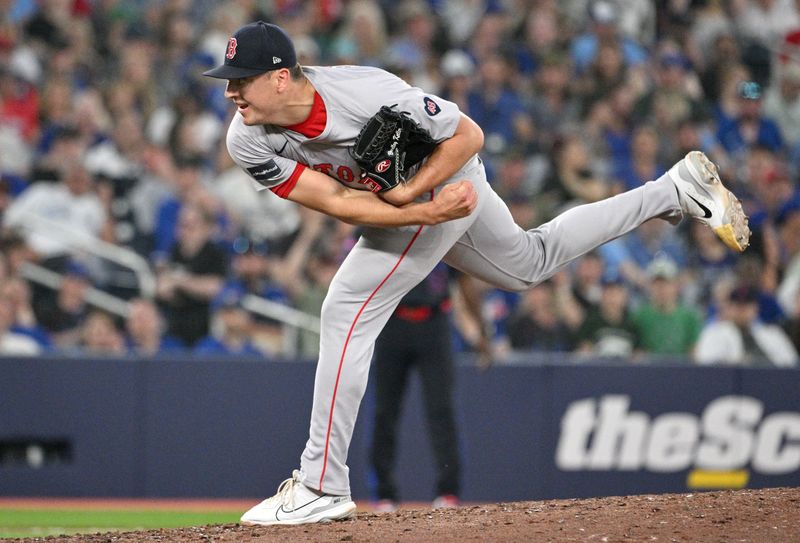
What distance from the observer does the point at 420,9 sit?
1245cm

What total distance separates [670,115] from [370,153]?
25.7 feet

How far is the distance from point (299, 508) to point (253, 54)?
1.80m

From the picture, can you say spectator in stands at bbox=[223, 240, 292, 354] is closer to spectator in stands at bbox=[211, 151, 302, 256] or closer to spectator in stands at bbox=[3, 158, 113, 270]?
spectator in stands at bbox=[211, 151, 302, 256]

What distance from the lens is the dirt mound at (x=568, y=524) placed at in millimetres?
4625

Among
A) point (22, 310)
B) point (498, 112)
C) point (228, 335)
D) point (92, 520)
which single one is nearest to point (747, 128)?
point (498, 112)

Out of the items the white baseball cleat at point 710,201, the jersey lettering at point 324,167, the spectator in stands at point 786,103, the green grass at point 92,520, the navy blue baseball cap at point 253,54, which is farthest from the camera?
the spectator in stands at point 786,103

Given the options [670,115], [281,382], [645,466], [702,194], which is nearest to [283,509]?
[702,194]

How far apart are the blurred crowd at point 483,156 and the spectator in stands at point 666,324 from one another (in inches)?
0.6

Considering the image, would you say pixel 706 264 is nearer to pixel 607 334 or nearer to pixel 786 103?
pixel 607 334

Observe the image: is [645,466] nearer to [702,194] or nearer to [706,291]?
[706,291]

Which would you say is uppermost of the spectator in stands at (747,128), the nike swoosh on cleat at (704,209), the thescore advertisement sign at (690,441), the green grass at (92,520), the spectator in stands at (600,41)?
the spectator in stands at (600,41)

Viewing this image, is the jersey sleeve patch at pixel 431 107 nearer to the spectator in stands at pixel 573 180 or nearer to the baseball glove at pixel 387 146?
the baseball glove at pixel 387 146

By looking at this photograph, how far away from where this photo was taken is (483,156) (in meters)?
11.1

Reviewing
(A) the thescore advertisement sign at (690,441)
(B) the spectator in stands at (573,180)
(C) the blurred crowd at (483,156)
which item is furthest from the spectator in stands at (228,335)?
(B) the spectator in stands at (573,180)
